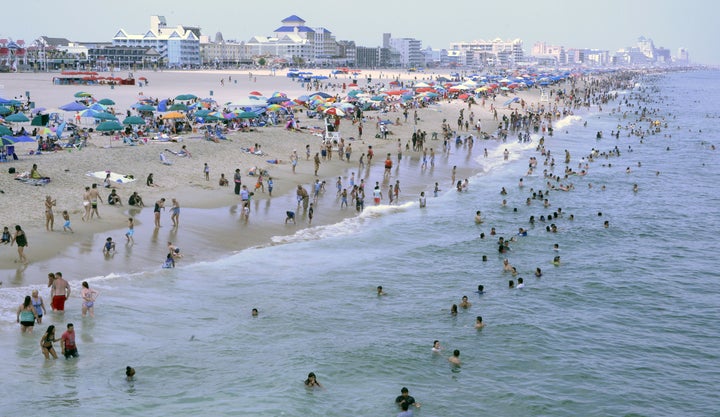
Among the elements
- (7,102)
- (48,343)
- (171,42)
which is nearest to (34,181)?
(48,343)

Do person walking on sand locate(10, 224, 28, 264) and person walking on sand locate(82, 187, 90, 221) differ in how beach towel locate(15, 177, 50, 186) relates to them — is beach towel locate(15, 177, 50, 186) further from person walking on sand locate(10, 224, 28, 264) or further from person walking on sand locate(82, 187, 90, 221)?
person walking on sand locate(10, 224, 28, 264)

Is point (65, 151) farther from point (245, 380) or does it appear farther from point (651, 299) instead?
point (651, 299)

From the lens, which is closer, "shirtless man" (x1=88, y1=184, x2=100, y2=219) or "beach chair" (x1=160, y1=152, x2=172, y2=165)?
"shirtless man" (x1=88, y1=184, x2=100, y2=219)

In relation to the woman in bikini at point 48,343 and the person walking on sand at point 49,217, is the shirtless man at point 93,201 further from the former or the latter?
the woman in bikini at point 48,343

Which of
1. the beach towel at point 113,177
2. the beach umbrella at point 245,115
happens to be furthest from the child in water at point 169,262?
the beach umbrella at point 245,115

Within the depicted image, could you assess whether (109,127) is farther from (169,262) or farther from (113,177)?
(169,262)

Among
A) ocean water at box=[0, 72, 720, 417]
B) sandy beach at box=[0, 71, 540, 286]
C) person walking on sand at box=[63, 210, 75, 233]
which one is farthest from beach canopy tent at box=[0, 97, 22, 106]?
ocean water at box=[0, 72, 720, 417]
